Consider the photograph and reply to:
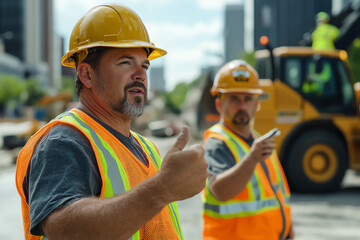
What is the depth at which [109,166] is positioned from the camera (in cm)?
150

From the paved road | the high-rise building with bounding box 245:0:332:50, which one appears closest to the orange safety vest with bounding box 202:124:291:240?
the paved road

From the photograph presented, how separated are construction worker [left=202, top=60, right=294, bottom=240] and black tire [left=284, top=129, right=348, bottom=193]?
6.27 m

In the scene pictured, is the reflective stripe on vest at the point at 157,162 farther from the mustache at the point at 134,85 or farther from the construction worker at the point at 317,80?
the construction worker at the point at 317,80

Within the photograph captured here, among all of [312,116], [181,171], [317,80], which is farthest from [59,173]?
[317,80]

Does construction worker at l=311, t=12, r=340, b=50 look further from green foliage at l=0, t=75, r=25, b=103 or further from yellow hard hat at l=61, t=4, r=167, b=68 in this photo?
green foliage at l=0, t=75, r=25, b=103

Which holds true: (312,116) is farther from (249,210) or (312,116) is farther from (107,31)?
(107,31)

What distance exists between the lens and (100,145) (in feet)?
5.01

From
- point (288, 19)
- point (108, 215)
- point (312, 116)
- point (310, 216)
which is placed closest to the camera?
point (108, 215)

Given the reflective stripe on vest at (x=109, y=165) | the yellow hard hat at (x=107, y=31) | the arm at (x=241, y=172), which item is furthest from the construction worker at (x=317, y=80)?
the reflective stripe on vest at (x=109, y=165)

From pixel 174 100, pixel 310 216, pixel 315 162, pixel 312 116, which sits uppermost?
pixel 312 116

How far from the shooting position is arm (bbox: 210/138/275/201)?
249cm

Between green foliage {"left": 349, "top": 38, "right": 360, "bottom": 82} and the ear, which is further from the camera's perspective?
green foliage {"left": 349, "top": 38, "right": 360, "bottom": 82}

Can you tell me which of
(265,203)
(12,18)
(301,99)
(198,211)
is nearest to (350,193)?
(301,99)

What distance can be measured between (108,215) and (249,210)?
63.4 inches
